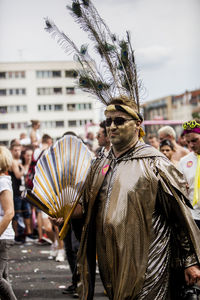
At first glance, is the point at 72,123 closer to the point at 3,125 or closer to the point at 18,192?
the point at 3,125

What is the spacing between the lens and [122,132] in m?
3.21

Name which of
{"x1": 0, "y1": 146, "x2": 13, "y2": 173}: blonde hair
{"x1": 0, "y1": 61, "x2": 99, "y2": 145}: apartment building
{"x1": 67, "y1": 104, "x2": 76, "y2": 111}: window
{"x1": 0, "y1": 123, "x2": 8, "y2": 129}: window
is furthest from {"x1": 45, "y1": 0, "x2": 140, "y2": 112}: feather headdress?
{"x1": 67, "y1": 104, "x2": 76, "y2": 111}: window

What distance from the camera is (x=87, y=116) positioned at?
272 feet

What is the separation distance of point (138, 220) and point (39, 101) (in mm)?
79869

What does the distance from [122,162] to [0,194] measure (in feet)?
5.59

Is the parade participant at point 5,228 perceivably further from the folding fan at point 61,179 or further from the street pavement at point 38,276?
the street pavement at point 38,276

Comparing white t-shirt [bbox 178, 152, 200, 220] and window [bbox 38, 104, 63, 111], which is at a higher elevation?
window [bbox 38, 104, 63, 111]

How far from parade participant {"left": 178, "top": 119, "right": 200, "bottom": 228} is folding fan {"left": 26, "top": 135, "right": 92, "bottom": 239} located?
1.87 metres

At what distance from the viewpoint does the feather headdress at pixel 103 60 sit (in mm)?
3641

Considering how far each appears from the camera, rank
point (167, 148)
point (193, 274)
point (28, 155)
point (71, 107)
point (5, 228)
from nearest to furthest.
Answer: point (193, 274)
point (5, 228)
point (167, 148)
point (28, 155)
point (71, 107)

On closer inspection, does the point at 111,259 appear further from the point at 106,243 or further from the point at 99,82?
the point at 99,82

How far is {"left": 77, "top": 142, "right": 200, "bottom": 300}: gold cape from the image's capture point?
2.99 meters

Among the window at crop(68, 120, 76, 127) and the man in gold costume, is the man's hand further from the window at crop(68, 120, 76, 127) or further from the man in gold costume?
the window at crop(68, 120, 76, 127)

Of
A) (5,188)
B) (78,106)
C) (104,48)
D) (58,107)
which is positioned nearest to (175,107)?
(78,106)
